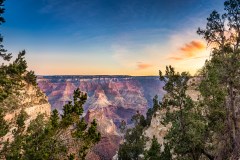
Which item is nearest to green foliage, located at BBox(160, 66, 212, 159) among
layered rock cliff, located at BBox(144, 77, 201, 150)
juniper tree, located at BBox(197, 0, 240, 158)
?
juniper tree, located at BBox(197, 0, 240, 158)

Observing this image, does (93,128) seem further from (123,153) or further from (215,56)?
(123,153)

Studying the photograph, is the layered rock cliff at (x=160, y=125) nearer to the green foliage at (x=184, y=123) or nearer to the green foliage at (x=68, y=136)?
the green foliage at (x=184, y=123)

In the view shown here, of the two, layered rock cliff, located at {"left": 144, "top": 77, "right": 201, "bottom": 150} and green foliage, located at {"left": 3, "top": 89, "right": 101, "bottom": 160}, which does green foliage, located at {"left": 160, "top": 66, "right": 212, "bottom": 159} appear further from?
layered rock cliff, located at {"left": 144, "top": 77, "right": 201, "bottom": 150}

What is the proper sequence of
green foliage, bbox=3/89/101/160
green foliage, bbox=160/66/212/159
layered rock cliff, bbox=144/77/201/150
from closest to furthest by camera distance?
green foliage, bbox=3/89/101/160 < green foliage, bbox=160/66/212/159 < layered rock cliff, bbox=144/77/201/150

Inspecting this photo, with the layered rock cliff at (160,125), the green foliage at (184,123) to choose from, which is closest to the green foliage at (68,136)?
the green foliage at (184,123)

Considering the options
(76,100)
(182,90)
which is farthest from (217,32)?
(76,100)

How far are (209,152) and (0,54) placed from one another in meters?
22.5

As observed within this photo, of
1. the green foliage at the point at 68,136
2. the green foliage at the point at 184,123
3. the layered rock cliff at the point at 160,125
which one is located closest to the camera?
the green foliage at the point at 68,136

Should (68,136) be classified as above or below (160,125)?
above

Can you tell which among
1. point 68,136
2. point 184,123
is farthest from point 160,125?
point 68,136

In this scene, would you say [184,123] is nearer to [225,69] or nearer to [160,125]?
[225,69]

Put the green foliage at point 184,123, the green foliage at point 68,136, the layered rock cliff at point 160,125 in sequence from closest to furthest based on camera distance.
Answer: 1. the green foliage at point 68,136
2. the green foliage at point 184,123
3. the layered rock cliff at point 160,125

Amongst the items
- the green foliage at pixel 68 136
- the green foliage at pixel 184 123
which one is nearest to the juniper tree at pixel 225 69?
the green foliage at pixel 184 123

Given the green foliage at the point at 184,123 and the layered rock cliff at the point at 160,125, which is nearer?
the green foliage at the point at 184,123
